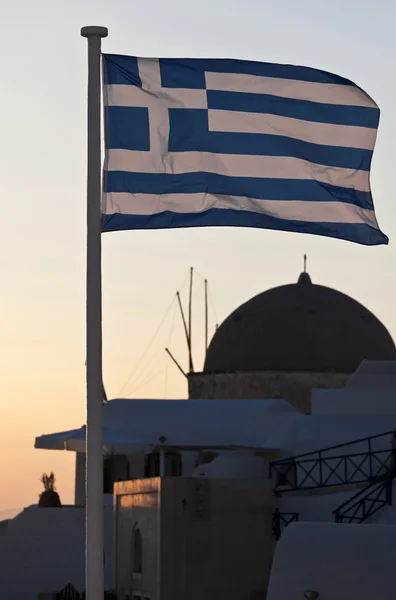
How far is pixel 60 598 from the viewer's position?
34.8 m

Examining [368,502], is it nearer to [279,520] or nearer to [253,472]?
[279,520]

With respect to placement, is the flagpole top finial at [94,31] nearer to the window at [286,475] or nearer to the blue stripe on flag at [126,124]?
the blue stripe on flag at [126,124]

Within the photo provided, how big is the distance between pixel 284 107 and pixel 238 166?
76cm

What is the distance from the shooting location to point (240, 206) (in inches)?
544

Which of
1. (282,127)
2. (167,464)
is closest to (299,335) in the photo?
(167,464)

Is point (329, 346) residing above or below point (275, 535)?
above

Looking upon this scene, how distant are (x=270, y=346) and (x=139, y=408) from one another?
24.8ft

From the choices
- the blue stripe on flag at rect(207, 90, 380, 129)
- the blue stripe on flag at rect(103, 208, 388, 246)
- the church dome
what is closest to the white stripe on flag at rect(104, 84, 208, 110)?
the blue stripe on flag at rect(207, 90, 380, 129)

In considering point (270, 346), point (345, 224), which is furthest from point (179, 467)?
point (345, 224)

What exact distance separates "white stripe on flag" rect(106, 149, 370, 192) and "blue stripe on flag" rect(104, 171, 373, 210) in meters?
0.06

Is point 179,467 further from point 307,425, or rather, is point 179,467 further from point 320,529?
point 320,529

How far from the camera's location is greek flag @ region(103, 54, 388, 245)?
534 inches

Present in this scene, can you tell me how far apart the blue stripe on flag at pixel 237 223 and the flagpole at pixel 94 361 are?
1.50 ft

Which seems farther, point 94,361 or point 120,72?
point 120,72
